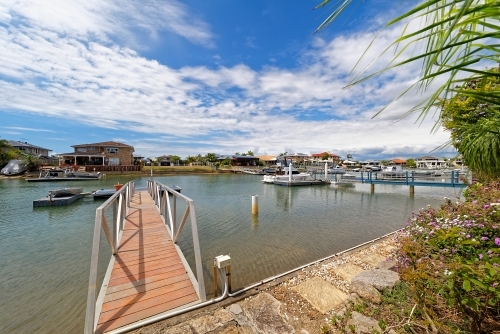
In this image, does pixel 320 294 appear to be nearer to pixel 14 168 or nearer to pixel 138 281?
pixel 138 281

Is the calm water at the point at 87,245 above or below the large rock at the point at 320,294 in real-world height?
below

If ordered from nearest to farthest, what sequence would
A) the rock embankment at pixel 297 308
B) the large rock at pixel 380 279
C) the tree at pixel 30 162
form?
the rock embankment at pixel 297 308, the large rock at pixel 380 279, the tree at pixel 30 162

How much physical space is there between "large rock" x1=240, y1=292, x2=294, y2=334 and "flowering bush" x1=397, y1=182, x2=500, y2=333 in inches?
63.0

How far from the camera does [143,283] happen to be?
342cm

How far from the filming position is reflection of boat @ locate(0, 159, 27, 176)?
2952 centimetres

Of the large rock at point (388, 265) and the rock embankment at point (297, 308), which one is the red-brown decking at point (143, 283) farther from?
the large rock at point (388, 265)

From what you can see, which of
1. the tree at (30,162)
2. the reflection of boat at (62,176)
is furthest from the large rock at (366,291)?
the tree at (30,162)

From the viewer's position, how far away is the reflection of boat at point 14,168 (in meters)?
29.5

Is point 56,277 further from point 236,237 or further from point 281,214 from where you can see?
point 281,214

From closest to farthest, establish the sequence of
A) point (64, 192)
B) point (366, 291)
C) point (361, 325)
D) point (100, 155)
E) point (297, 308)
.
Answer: point (361, 325) → point (366, 291) → point (297, 308) → point (64, 192) → point (100, 155)

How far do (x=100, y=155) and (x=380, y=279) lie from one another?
150 ft

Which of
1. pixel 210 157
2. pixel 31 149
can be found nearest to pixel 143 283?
pixel 210 157

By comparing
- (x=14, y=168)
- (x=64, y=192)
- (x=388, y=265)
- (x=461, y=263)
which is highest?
(x=14, y=168)

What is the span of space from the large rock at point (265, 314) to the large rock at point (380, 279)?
130 cm
